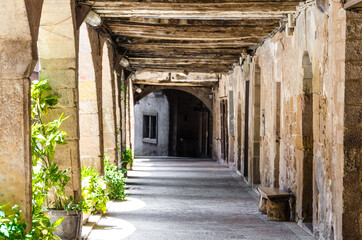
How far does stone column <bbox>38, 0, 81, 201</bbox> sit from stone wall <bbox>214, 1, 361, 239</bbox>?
2.36 meters

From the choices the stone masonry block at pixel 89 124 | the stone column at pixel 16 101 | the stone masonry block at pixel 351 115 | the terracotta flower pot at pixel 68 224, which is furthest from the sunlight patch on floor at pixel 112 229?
the stone masonry block at pixel 351 115

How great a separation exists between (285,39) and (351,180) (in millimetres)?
3080

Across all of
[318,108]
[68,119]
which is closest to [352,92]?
[318,108]

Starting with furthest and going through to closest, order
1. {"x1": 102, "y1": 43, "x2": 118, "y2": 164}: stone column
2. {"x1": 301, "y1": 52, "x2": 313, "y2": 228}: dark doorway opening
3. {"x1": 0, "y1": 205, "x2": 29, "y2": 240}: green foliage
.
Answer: {"x1": 102, "y1": 43, "x2": 118, "y2": 164}: stone column → {"x1": 301, "y1": 52, "x2": 313, "y2": 228}: dark doorway opening → {"x1": 0, "y1": 205, "x2": 29, "y2": 240}: green foliage

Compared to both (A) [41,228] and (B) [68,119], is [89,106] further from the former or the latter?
(A) [41,228]

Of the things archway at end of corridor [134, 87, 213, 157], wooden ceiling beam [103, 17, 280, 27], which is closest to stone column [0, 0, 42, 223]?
wooden ceiling beam [103, 17, 280, 27]

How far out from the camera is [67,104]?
525cm

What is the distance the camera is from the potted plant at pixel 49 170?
4613 mm

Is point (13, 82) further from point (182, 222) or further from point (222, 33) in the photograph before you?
point (222, 33)

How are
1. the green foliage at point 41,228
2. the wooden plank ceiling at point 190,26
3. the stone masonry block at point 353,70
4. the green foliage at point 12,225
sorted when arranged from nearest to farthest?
the green foliage at point 12,225 < the green foliage at point 41,228 < the stone masonry block at point 353,70 < the wooden plank ceiling at point 190,26

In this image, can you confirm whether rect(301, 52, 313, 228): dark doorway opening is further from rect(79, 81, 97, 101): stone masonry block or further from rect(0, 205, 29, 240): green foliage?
rect(0, 205, 29, 240): green foliage

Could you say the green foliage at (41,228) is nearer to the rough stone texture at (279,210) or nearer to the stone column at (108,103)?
the rough stone texture at (279,210)

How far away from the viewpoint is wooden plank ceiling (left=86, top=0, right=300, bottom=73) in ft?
20.9

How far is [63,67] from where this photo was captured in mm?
5270
